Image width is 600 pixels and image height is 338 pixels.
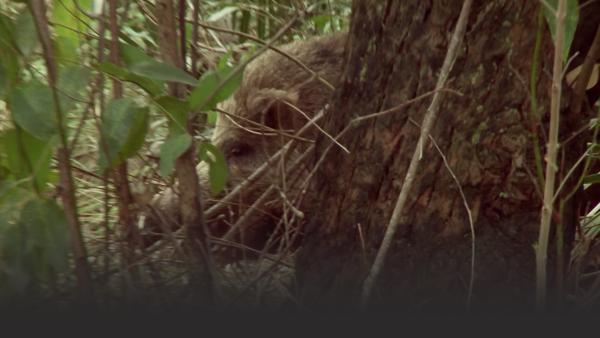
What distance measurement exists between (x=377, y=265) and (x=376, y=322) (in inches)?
7.6

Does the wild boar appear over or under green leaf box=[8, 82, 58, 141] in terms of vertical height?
over

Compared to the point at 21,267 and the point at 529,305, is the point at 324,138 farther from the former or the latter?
the point at 21,267

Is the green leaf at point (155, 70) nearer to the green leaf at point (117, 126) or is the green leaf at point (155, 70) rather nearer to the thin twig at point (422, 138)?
the green leaf at point (117, 126)

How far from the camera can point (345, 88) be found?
246 centimetres

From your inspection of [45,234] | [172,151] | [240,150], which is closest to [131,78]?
[172,151]

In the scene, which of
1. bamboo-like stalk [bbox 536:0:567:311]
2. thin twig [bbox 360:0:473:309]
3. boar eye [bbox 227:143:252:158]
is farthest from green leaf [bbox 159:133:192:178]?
boar eye [bbox 227:143:252:158]

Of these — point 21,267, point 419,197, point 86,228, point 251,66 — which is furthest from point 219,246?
point 251,66

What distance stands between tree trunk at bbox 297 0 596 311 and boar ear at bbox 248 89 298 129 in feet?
5.20

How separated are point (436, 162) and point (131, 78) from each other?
713 mm

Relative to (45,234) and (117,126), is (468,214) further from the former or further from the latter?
(45,234)

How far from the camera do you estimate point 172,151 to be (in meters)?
2.09

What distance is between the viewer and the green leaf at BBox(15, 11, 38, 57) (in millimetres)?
2002

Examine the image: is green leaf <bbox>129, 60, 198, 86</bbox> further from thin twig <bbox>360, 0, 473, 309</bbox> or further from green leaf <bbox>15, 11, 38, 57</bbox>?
thin twig <bbox>360, 0, 473, 309</bbox>

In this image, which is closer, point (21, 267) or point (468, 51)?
point (21, 267)
